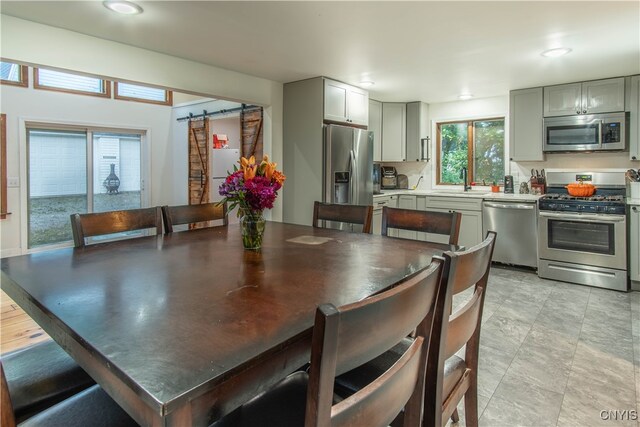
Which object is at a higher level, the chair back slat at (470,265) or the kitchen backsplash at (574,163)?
the kitchen backsplash at (574,163)

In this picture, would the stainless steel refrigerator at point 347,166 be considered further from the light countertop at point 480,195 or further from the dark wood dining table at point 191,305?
the dark wood dining table at point 191,305

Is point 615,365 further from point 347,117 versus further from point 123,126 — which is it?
point 123,126

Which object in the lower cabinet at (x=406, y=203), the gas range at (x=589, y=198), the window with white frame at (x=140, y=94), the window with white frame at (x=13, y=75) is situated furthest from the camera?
the window with white frame at (x=140, y=94)

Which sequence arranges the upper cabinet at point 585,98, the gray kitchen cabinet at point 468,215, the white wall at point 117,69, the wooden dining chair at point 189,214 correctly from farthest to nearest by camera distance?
the gray kitchen cabinet at point 468,215 < the upper cabinet at point 585,98 < the white wall at point 117,69 < the wooden dining chair at point 189,214

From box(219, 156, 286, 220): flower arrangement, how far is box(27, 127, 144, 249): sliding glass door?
5.14 meters

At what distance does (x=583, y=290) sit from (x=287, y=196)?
3.27 meters

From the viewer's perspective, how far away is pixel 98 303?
3.40 ft

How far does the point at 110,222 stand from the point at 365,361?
5.75ft

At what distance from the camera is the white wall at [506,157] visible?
170 inches

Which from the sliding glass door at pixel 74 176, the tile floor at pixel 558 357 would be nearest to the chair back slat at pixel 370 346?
the tile floor at pixel 558 357

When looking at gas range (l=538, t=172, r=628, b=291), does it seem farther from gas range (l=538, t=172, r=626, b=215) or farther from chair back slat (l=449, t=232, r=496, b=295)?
chair back slat (l=449, t=232, r=496, b=295)

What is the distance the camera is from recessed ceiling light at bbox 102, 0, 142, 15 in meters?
2.26

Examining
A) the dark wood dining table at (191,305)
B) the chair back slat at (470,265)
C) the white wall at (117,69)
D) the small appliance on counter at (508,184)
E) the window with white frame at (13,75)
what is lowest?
the dark wood dining table at (191,305)

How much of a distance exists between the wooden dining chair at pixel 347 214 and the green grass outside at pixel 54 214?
502 centimetres
